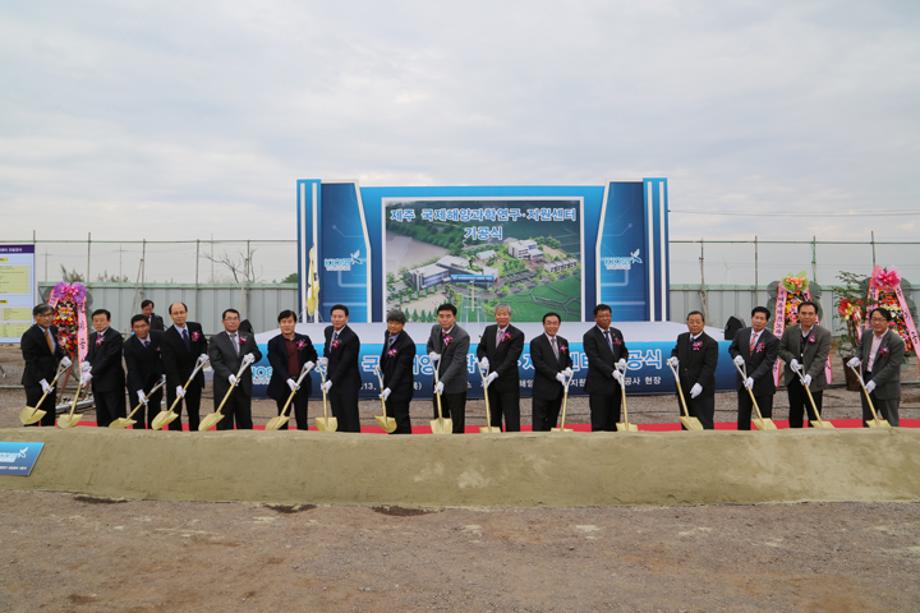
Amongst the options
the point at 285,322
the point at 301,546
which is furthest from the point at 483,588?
the point at 285,322

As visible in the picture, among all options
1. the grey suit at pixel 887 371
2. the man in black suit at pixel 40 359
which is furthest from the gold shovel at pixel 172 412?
the grey suit at pixel 887 371

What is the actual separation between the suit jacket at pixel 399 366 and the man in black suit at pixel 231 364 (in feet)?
3.51

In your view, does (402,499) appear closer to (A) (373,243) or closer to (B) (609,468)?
(B) (609,468)

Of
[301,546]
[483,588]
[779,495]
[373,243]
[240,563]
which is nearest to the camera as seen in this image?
[483,588]

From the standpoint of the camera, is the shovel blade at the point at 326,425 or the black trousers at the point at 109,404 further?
the black trousers at the point at 109,404

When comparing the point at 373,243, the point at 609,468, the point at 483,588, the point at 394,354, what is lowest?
the point at 483,588

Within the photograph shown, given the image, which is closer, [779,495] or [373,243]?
[779,495]

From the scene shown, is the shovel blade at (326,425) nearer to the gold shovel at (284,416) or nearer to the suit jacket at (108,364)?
the gold shovel at (284,416)

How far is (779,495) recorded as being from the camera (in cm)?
407

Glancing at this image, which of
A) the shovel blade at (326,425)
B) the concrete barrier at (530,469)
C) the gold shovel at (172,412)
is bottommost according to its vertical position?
the concrete barrier at (530,469)

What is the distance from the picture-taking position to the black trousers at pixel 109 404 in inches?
237

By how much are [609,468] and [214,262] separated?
14752 millimetres

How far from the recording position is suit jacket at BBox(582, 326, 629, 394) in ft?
18.4

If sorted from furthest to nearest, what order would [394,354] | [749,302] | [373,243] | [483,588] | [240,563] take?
[749,302], [373,243], [394,354], [240,563], [483,588]
